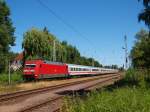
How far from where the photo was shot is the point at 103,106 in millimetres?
12812

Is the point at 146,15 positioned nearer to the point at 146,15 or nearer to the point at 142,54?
the point at 146,15

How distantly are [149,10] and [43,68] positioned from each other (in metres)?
25.2

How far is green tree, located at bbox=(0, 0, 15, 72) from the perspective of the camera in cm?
6506

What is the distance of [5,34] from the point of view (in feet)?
227

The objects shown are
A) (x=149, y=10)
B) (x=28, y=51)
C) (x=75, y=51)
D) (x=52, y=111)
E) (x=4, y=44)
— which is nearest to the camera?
(x=52, y=111)

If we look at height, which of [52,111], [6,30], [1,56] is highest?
[6,30]

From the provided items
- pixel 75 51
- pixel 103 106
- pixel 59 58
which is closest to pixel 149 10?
pixel 103 106

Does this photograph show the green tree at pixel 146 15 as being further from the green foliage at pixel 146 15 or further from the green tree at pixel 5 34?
the green tree at pixel 5 34

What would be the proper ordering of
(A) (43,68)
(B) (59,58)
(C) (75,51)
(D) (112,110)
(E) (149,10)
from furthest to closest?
(C) (75,51) < (B) (59,58) < (A) (43,68) < (E) (149,10) < (D) (112,110)

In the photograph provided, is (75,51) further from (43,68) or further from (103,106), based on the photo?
(103,106)

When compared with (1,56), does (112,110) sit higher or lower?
lower

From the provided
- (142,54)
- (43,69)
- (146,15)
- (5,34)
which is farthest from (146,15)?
(5,34)

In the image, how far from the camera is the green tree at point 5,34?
213 ft

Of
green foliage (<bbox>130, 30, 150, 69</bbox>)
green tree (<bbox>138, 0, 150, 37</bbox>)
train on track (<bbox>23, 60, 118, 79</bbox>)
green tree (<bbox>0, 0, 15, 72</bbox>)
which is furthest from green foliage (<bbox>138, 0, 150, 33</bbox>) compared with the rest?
green tree (<bbox>0, 0, 15, 72</bbox>)
